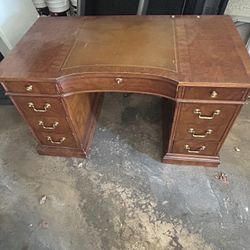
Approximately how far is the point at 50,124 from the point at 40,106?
15 cm

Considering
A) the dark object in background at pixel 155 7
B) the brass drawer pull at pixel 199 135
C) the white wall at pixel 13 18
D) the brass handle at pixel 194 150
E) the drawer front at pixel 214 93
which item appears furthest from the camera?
the white wall at pixel 13 18

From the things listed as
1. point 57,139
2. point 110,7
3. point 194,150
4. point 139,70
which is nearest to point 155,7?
point 110,7

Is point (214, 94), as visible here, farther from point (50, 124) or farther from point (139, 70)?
point (50, 124)

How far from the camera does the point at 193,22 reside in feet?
3.95

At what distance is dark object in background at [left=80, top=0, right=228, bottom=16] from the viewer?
1.38m

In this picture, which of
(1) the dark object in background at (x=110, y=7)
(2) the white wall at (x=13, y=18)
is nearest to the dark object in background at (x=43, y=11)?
(2) the white wall at (x=13, y=18)

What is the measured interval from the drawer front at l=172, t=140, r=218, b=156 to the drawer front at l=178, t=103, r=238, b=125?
0.49 feet

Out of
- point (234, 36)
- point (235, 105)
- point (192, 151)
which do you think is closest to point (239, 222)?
point (192, 151)

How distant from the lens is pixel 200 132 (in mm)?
1152

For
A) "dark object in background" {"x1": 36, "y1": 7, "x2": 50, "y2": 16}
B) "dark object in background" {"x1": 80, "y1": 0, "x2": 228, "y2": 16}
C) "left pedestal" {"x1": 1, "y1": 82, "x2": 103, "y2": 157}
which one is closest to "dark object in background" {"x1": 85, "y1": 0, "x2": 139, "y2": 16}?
"dark object in background" {"x1": 80, "y1": 0, "x2": 228, "y2": 16}

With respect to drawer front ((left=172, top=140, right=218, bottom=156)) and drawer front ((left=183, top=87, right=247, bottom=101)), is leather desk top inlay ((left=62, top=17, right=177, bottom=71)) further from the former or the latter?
drawer front ((left=172, top=140, right=218, bottom=156))

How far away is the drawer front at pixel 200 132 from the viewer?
111cm

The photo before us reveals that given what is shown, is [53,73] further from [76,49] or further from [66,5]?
[66,5]

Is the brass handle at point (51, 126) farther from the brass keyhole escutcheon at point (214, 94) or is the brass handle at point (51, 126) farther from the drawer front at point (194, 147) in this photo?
the brass keyhole escutcheon at point (214, 94)
